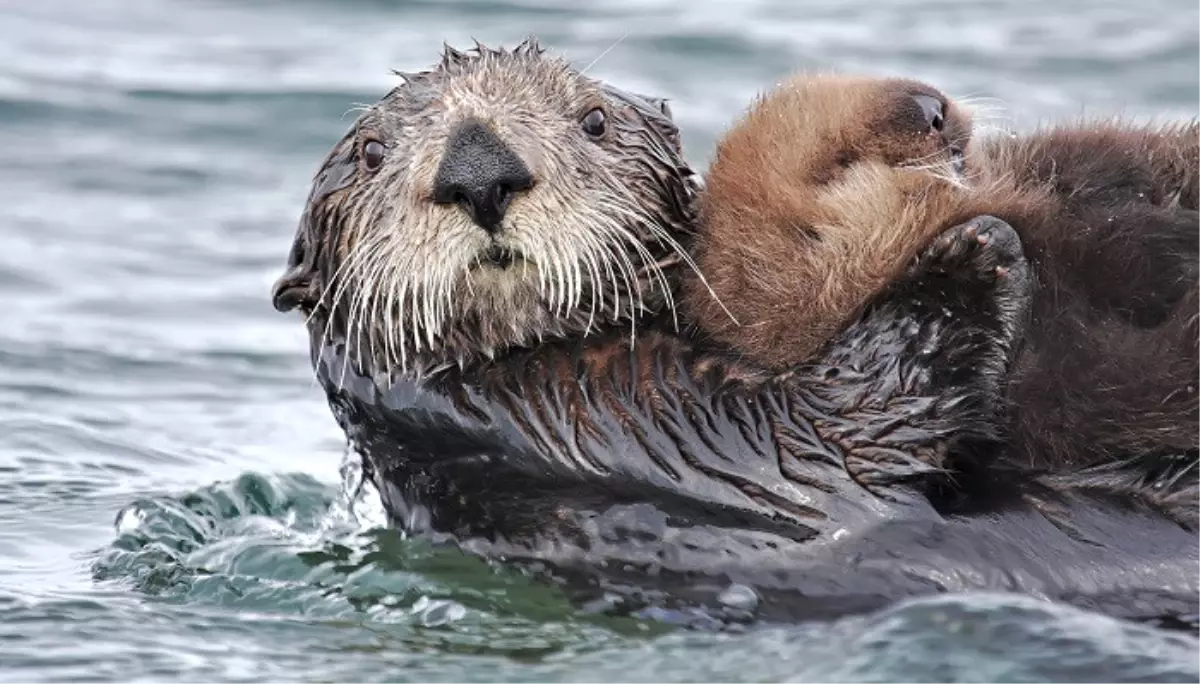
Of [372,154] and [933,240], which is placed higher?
[372,154]

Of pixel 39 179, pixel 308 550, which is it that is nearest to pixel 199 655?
pixel 308 550

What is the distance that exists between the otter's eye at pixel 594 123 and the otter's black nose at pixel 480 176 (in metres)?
0.54

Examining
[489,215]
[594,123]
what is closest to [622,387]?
[489,215]

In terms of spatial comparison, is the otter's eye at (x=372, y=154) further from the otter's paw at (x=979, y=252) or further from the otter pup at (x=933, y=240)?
the otter's paw at (x=979, y=252)

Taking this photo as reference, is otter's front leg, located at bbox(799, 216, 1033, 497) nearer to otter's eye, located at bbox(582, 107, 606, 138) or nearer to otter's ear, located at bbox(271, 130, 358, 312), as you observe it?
otter's eye, located at bbox(582, 107, 606, 138)

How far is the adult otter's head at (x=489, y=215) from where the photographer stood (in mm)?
4742

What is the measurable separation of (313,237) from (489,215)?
2.93ft

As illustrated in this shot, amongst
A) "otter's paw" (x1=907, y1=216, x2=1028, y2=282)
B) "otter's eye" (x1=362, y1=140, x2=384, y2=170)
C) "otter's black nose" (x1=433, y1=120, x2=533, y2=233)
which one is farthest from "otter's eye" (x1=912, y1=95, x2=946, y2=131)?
→ "otter's eye" (x1=362, y1=140, x2=384, y2=170)

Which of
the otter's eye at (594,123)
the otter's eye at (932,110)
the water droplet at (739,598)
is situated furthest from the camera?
the otter's eye at (594,123)

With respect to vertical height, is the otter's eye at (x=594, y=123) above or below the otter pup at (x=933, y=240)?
above

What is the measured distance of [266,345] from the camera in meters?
8.45

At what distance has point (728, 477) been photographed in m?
4.80

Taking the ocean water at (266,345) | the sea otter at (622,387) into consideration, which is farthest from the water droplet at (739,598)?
the ocean water at (266,345)

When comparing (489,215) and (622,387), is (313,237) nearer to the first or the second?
(489,215)
